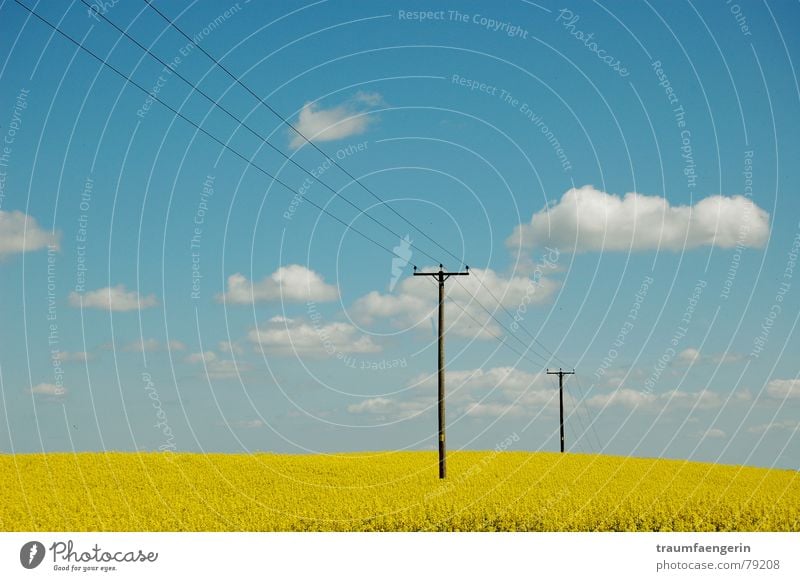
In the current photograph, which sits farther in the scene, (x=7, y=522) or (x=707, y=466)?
(x=707, y=466)

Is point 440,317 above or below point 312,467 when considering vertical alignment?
above

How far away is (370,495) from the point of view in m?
35.7

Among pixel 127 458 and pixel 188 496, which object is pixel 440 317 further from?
pixel 127 458

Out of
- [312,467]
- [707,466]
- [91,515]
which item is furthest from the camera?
[707,466]

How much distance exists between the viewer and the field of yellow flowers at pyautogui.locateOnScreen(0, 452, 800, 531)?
2712 cm

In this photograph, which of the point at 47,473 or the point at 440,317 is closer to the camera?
the point at 440,317

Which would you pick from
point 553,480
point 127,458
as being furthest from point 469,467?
point 127,458

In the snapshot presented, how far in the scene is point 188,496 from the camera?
35594mm

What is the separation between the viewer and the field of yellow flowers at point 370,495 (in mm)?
27125

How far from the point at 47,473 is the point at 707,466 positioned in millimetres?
47642
